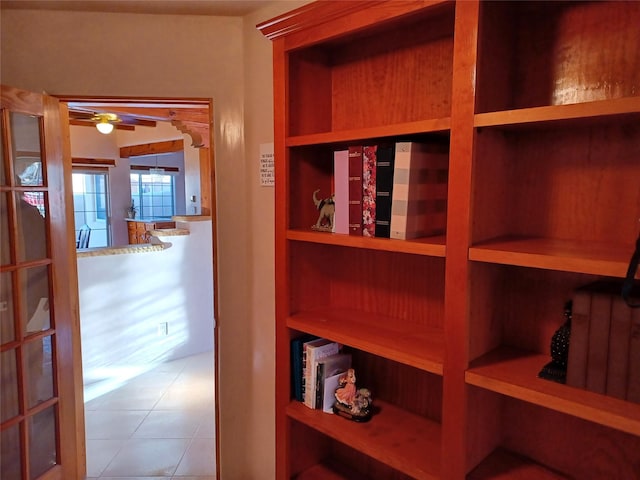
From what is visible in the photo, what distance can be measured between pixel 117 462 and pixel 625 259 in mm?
A: 2696

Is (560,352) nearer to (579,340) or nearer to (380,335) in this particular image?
(579,340)

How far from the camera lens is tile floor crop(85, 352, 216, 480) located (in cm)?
240

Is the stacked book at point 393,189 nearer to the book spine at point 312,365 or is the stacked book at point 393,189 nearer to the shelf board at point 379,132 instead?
the shelf board at point 379,132

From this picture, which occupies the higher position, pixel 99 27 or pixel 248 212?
pixel 99 27

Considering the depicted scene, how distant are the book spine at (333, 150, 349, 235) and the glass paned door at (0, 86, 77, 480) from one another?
1512mm

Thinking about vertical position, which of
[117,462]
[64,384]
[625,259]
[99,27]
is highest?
[99,27]

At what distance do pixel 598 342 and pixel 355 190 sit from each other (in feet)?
2.44

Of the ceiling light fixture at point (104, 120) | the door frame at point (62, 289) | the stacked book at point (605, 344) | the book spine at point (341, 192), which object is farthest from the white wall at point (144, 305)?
the stacked book at point (605, 344)

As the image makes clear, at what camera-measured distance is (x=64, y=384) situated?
7.11 ft

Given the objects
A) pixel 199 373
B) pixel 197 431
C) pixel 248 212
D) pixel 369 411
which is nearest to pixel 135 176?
pixel 199 373

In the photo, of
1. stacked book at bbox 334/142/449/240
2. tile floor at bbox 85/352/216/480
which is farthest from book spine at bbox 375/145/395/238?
tile floor at bbox 85/352/216/480

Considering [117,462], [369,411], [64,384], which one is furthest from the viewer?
[117,462]

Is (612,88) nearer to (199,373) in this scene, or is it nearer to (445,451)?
(445,451)

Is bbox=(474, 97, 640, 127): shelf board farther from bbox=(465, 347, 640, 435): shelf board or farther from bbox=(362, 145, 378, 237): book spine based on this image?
bbox=(465, 347, 640, 435): shelf board
